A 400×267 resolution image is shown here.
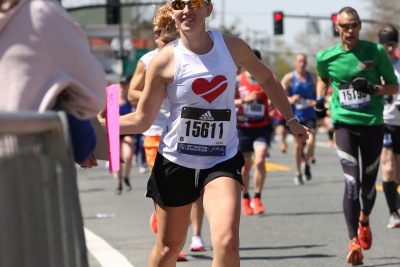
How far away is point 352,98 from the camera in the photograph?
9.50m

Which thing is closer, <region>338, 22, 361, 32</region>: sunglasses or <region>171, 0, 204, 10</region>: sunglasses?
<region>171, 0, 204, 10</region>: sunglasses

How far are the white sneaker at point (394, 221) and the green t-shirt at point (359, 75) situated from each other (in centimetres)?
228

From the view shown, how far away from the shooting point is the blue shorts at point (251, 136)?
544 inches

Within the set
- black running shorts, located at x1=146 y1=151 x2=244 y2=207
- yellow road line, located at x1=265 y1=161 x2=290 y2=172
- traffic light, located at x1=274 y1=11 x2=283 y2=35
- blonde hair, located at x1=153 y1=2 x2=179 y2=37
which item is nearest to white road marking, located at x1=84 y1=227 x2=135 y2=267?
blonde hair, located at x1=153 y1=2 x2=179 y2=37

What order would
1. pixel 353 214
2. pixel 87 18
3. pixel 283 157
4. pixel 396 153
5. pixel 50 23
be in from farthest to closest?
pixel 87 18 < pixel 283 157 < pixel 396 153 < pixel 353 214 < pixel 50 23

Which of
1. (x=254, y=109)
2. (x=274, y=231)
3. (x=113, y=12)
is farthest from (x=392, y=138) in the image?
(x=113, y=12)

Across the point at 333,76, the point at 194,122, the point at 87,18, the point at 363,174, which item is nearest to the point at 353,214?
the point at 363,174

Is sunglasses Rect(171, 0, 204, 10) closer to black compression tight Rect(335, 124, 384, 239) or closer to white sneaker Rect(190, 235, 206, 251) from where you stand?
black compression tight Rect(335, 124, 384, 239)

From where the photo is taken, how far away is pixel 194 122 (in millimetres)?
6703

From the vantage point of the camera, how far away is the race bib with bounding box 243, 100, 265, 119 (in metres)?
14.1

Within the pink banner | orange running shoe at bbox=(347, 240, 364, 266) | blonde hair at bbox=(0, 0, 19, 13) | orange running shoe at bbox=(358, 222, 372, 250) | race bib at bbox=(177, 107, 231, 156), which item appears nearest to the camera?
blonde hair at bbox=(0, 0, 19, 13)

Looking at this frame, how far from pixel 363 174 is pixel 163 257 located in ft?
11.2

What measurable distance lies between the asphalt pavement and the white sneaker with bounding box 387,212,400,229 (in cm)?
12

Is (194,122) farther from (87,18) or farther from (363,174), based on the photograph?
(87,18)
